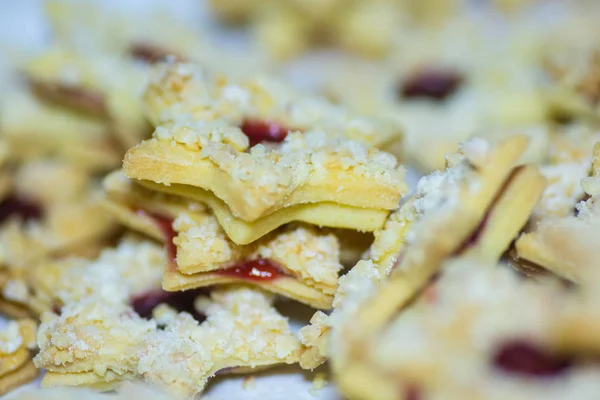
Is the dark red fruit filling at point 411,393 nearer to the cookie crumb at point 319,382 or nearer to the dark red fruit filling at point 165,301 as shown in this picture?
the cookie crumb at point 319,382

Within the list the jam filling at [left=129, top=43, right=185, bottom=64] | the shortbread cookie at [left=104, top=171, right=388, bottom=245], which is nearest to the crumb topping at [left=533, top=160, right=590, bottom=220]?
the shortbread cookie at [left=104, top=171, right=388, bottom=245]

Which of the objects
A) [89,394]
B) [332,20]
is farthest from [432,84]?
[89,394]

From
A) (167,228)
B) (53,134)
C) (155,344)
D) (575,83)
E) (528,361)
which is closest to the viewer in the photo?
(528,361)

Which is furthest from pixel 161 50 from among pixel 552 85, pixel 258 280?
pixel 552 85

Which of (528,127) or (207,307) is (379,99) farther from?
(207,307)

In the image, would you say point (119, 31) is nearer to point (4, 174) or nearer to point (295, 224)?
point (4, 174)

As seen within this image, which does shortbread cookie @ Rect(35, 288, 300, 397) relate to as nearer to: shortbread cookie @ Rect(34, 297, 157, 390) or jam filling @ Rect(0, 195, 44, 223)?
shortbread cookie @ Rect(34, 297, 157, 390)
